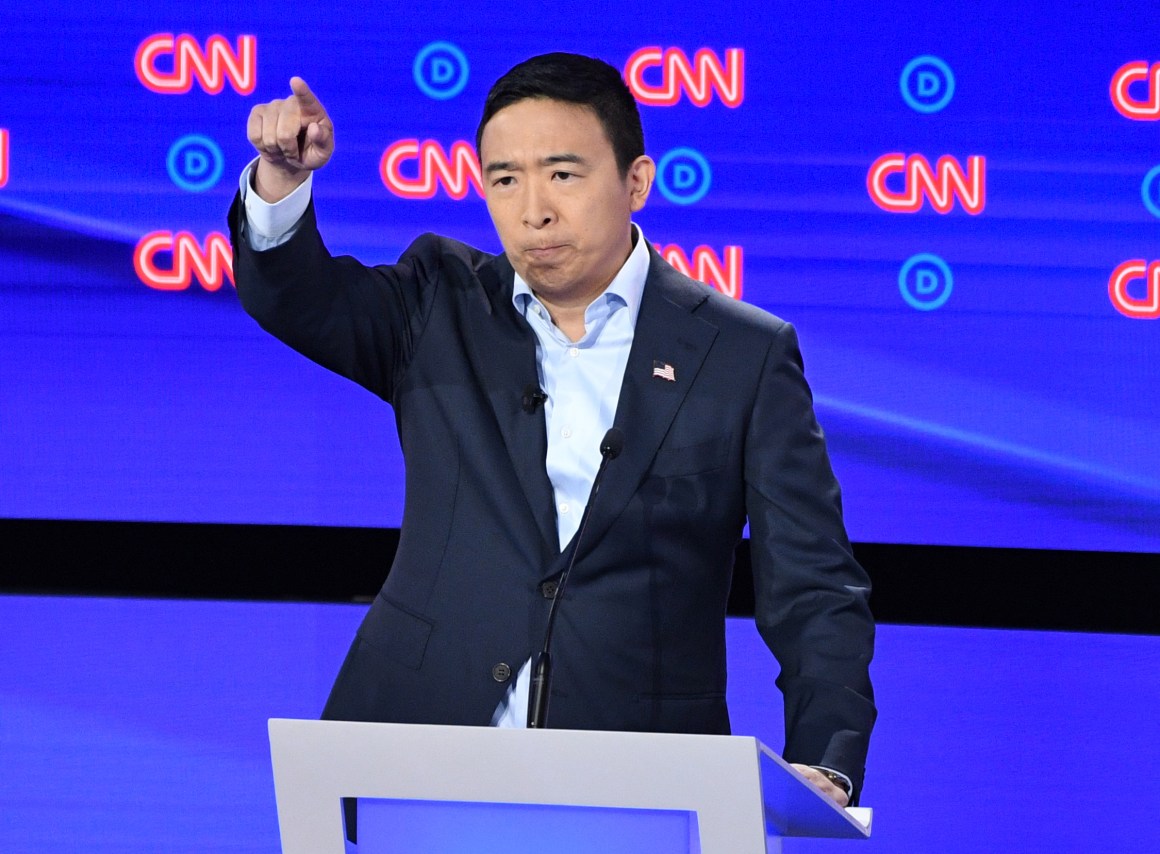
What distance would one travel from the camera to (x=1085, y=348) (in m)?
3.28

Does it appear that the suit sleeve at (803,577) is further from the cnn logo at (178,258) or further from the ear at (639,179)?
the cnn logo at (178,258)

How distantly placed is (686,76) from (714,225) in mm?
330

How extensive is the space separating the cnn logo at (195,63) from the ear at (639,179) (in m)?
1.59

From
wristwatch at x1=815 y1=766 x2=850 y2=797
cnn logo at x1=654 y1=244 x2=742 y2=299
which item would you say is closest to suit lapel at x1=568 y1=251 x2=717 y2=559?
wristwatch at x1=815 y1=766 x2=850 y2=797

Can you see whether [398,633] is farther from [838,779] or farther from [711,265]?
[711,265]

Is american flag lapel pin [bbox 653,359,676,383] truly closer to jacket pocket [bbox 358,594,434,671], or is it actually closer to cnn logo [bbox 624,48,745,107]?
jacket pocket [bbox 358,594,434,671]

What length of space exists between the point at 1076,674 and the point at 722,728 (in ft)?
5.58

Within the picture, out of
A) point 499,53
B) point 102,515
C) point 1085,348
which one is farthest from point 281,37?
point 1085,348

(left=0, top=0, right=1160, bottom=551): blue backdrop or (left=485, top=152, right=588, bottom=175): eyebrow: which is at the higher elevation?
(left=0, top=0, right=1160, bottom=551): blue backdrop

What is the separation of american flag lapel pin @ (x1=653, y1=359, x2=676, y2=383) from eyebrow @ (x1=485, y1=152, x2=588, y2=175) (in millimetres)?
265

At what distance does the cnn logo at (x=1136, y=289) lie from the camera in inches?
129

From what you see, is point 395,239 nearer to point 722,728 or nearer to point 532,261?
point 532,261

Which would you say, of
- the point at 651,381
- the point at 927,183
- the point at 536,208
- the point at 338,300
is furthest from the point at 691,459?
the point at 927,183

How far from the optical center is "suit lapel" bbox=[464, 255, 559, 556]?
72.2 inches
